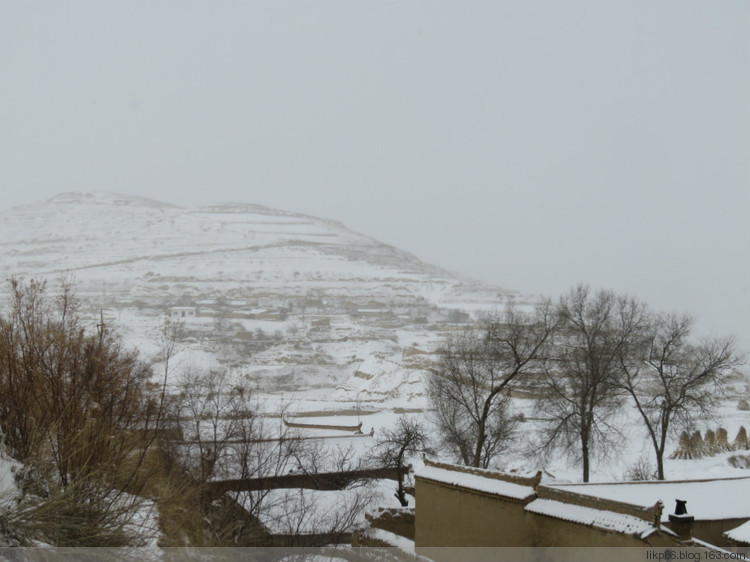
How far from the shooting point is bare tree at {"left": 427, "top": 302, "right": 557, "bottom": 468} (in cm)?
1839

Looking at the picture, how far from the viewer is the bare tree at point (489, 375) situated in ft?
60.3

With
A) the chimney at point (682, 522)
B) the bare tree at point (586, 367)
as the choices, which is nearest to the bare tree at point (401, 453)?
the bare tree at point (586, 367)

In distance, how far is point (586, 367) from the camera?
18.0 metres

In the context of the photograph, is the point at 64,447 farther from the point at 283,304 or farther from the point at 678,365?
the point at 283,304

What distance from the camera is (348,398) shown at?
145 ft

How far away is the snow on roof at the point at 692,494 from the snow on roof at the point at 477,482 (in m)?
1.79

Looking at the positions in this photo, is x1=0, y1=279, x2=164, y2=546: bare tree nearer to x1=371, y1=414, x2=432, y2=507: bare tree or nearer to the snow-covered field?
the snow-covered field

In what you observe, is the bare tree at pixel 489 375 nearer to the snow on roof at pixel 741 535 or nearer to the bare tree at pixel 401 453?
the bare tree at pixel 401 453

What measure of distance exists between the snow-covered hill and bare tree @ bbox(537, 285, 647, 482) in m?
23.5

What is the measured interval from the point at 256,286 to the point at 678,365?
324 ft

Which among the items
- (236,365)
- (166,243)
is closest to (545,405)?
(236,365)

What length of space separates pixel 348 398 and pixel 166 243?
4285 inches

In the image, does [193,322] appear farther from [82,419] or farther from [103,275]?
[82,419]

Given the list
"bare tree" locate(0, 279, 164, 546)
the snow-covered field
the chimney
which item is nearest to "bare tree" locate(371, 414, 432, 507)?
the snow-covered field
